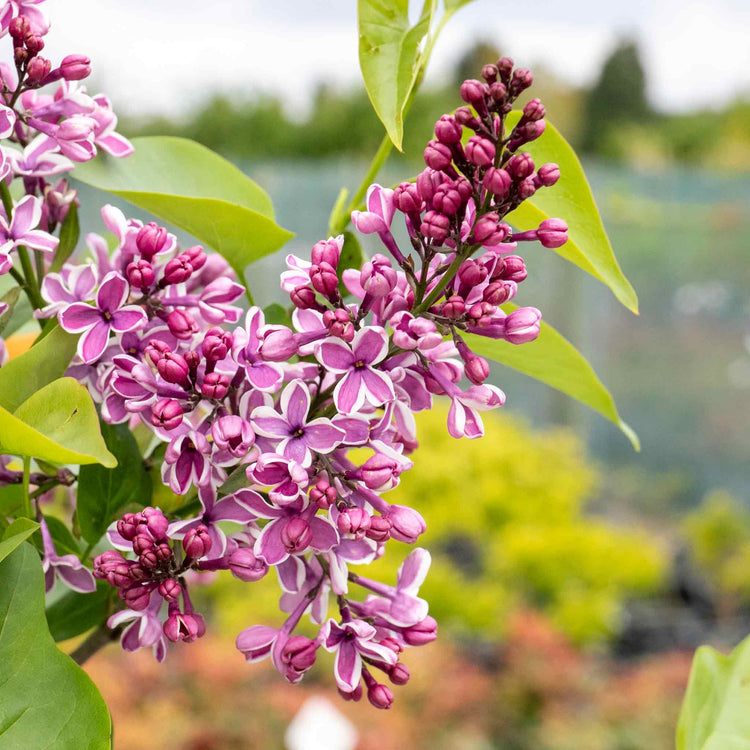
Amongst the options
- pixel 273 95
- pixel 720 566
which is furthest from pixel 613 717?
pixel 273 95

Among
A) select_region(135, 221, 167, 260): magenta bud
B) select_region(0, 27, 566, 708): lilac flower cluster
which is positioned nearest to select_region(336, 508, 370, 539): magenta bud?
select_region(0, 27, 566, 708): lilac flower cluster

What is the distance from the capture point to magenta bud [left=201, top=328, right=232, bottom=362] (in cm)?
25

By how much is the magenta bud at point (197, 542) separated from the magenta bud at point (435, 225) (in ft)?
0.34

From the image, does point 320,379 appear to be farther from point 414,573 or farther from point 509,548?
point 509,548

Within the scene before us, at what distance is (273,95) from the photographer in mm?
6492

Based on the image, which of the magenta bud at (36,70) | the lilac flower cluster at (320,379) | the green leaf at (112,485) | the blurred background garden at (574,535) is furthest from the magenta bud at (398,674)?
the blurred background garden at (574,535)

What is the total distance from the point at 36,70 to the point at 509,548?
73.0 inches

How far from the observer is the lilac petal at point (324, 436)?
0.25 metres

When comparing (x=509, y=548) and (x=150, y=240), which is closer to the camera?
(x=150, y=240)

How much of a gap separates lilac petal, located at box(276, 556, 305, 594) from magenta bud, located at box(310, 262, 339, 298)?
0.08 meters

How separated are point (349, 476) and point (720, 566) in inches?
97.7

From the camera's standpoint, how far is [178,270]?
0.91ft

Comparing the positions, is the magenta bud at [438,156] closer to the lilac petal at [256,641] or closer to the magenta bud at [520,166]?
the magenta bud at [520,166]

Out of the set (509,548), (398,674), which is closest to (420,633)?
(398,674)
